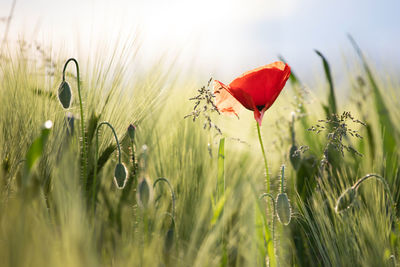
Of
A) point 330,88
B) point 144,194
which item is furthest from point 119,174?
point 330,88

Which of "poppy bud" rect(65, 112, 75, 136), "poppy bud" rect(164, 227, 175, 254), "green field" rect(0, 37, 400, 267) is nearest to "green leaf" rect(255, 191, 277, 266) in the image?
"green field" rect(0, 37, 400, 267)

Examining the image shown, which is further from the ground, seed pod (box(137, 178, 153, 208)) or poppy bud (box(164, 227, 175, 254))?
seed pod (box(137, 178, 153, 208))

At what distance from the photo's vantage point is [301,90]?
2.75ft

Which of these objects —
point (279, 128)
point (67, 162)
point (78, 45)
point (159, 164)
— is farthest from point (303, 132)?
point (67, 162)

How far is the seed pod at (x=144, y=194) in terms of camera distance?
56cm

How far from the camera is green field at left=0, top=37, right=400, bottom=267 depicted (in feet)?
1.62

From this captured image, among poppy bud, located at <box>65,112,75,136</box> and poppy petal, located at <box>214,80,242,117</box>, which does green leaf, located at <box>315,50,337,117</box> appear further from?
poppy bud, located at <box>65,112,75,136</box>

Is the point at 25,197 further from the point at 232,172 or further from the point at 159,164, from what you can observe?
the point at 232,172

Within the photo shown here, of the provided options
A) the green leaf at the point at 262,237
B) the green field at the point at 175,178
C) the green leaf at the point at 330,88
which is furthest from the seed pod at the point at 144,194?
the green leaf at the point at 330,88

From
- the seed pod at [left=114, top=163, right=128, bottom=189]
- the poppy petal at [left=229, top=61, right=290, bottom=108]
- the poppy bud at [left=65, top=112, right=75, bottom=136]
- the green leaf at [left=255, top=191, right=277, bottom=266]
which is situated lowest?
the green leaf at [left=255, top=191, right=277, bottom=266]

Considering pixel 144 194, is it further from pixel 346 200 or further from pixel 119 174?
pixel 346 200

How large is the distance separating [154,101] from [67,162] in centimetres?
33

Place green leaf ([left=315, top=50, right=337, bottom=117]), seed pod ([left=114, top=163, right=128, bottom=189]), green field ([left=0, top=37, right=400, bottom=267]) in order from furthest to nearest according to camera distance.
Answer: green leaf ([left=315, top=50, right=337, bottom=117])
seed pod ([left=114, top=163, right=128, bottom=189])
green field ([left=0, top=37, right=400, bottom=267])

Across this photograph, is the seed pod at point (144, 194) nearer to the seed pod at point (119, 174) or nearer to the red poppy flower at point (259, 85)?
the seed pod at point (119, 174)
